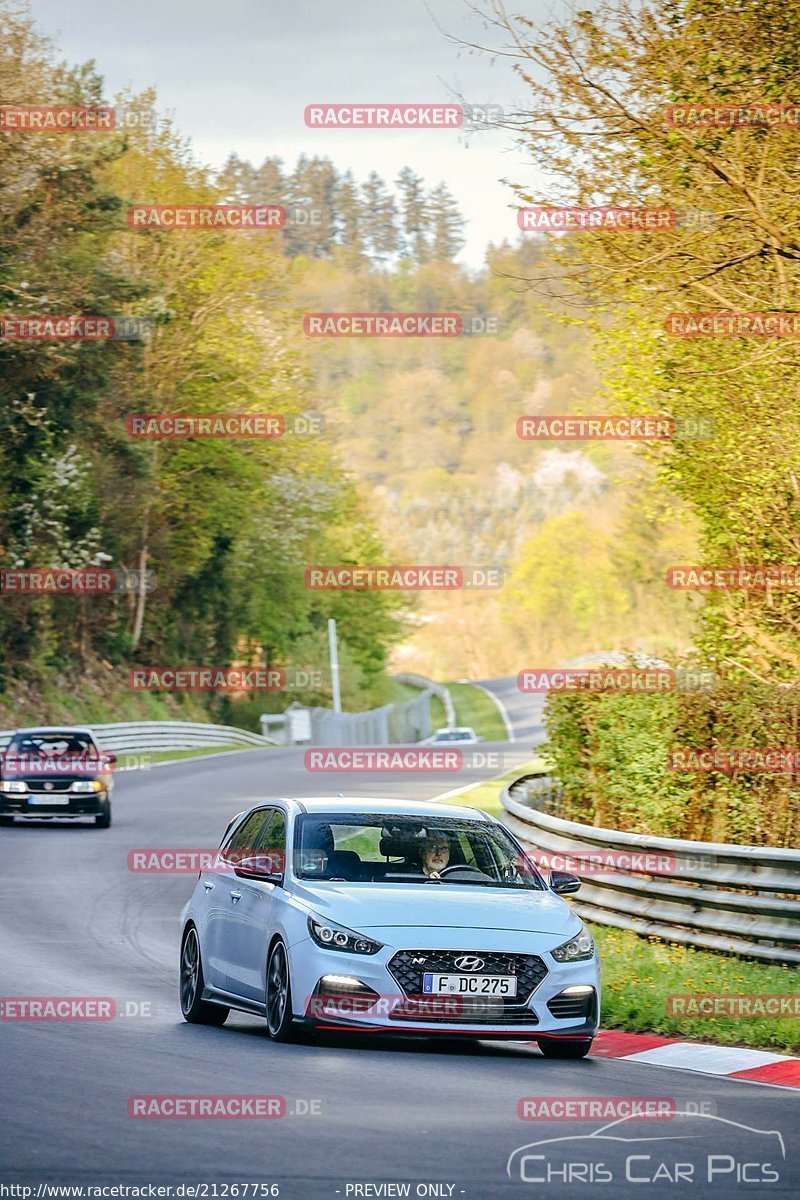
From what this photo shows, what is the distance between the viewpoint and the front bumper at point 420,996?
34.4ft

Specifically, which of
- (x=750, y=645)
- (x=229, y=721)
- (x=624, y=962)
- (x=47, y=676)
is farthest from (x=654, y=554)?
(x=624, y=962)

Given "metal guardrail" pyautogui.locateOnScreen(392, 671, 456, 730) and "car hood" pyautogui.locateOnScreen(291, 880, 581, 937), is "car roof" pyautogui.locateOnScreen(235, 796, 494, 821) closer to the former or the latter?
"car hood" pyautogui.locateOnScreen(291, 880, 581, 937)

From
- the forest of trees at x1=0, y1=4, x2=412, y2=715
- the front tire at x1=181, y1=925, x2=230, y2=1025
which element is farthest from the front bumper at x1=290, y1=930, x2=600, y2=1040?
the forest of trees at x1=0, y1=4, x2=412, y2=715

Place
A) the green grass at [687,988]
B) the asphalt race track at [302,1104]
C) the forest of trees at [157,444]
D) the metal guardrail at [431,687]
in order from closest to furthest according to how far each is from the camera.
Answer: the asphalt race track at [302,1104] < the green grass at [687,988] < the forest of trees at [157,444] < the metal guardrail at [431,687]

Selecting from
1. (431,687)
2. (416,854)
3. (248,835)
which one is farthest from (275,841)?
(431,687)

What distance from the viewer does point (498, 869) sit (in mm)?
11883

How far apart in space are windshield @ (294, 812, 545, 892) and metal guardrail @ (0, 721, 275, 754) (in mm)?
36556

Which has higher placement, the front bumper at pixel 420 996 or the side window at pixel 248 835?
the side window at pixel 248 835

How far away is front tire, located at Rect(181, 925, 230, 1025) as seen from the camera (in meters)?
12.4

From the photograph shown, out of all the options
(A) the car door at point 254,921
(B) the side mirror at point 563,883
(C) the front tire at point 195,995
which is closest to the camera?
(A) the car door at point 254,921

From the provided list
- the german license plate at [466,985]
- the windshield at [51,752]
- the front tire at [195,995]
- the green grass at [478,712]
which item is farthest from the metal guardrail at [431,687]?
the german license plate at [466,985]

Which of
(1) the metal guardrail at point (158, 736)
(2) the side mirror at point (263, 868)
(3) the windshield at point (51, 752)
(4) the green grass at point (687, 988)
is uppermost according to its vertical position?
→ (2) the side mirror at point (263, 868)

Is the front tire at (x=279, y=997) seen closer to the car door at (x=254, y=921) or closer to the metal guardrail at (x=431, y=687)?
the car door at (x=254, y=921)

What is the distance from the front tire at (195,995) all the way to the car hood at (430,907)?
1.54m
